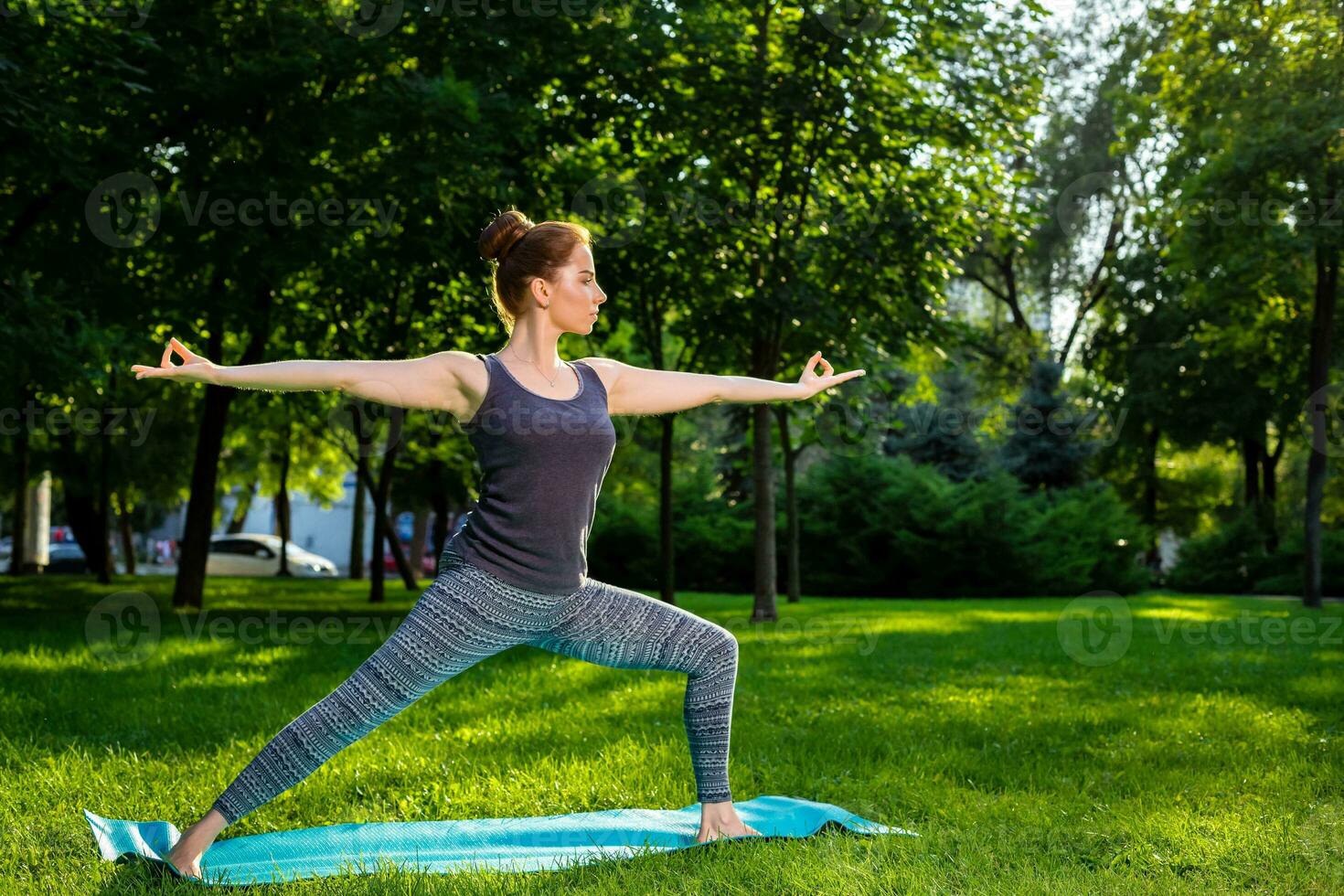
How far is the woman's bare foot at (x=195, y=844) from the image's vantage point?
407cm

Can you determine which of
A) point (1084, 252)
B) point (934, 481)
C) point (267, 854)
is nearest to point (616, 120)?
point (267, 854)

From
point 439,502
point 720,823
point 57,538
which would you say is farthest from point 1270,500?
point 57,538

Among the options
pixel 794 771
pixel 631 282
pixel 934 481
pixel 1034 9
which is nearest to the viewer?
pixel 794 771

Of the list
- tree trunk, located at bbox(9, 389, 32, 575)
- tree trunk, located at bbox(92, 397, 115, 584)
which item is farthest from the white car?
tree trunk, located at bbox(92, 397, 115, 584)

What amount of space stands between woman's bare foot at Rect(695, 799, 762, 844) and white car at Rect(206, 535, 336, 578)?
37416mm

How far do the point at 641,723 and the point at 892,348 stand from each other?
28.6 ft

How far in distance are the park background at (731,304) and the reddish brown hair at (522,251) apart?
212 centimetres

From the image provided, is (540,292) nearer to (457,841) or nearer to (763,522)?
(457,841)

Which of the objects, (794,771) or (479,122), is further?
(479,122)

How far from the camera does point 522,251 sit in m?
4.46

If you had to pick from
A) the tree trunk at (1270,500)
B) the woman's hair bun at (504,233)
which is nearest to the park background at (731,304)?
the woman's hair bun at (504,233)

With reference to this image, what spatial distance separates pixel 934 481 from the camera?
2703cm

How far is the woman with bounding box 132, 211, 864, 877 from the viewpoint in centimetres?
408

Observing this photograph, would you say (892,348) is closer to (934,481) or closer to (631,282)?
(631,282)
